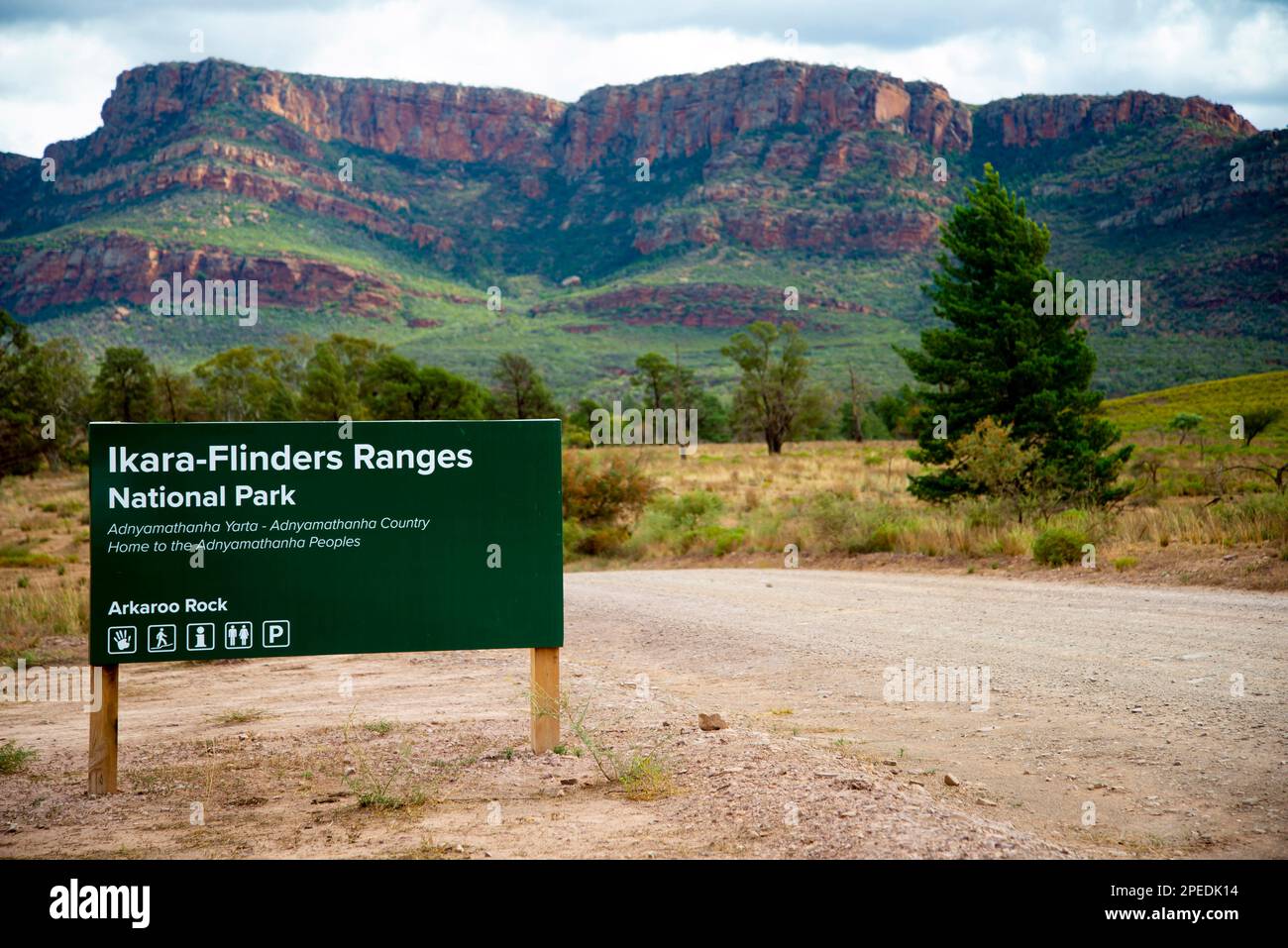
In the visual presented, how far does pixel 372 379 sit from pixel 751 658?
50471mm

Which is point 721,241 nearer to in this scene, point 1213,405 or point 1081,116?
point 1081,116

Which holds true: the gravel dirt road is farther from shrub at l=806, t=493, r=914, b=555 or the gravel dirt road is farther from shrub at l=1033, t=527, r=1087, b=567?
shrub at l=806, t=493, r=914, b=555

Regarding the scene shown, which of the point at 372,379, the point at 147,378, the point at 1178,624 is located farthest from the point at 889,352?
the point at 1178,624

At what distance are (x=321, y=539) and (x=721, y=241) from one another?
512 ft

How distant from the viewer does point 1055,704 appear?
7773 millimetres

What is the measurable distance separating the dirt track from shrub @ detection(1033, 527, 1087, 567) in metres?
4.00

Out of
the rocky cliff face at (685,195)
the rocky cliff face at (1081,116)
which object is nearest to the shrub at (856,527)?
the rocky cliff face at (685,195)

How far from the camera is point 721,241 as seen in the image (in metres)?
158

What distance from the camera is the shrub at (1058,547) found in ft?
53.1

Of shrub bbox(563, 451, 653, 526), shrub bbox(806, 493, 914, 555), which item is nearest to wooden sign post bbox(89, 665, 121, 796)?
shrub bbox(806, 493, 914, 555)

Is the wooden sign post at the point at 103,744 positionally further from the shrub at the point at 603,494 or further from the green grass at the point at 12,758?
the shrub at the point at 603,494

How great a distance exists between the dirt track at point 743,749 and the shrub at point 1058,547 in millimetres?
3998

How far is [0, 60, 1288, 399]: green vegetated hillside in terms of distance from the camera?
353ft

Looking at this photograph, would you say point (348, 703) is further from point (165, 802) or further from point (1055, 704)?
point (1055, 704)
